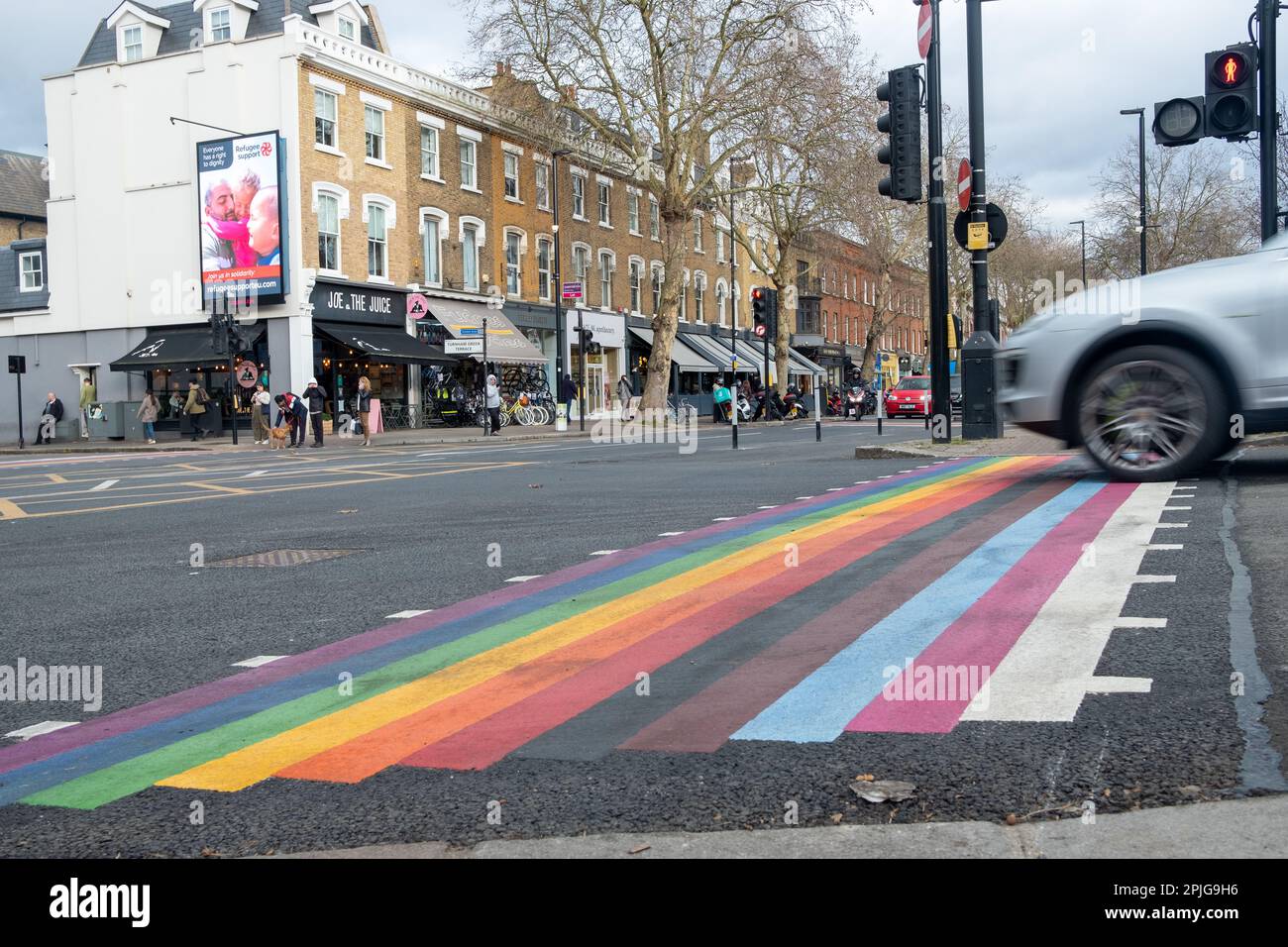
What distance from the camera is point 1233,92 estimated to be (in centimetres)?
1073

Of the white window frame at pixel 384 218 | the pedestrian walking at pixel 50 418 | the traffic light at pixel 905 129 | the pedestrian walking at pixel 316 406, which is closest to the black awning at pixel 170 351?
the pedestrian walking at pixel 50 418

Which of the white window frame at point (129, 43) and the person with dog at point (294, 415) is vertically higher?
the white window frame at point (129, 43)

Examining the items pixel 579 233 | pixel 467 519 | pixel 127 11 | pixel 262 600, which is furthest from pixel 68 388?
pixel 262 600

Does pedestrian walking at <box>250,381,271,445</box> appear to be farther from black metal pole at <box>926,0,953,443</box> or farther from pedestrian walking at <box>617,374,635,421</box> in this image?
black metal pole at <box>926,0,953,443</box>

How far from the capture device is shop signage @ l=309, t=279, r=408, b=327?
34656 millimetres

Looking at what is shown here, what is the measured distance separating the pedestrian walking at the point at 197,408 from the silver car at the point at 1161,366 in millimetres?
29589

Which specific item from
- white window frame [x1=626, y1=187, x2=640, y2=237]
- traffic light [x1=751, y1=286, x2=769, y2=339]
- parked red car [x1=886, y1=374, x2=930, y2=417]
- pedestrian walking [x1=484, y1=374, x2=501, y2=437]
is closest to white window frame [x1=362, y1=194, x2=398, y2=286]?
pedestrian walking [x1=484, y1=374, x2=501, y2=437]

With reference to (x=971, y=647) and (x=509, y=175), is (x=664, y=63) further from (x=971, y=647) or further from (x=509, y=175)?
(x=971, y=647)

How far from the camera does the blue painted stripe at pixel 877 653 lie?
3658mm

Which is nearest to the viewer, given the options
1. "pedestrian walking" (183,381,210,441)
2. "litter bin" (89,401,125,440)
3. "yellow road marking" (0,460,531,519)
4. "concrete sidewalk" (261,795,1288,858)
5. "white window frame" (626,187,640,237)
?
"concrete sidewalk" (261,795,1288,858)

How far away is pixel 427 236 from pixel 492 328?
12.9ft

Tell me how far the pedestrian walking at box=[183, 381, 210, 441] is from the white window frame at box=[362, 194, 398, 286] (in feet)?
19.6

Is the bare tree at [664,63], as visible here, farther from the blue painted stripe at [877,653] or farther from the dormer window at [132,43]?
the blue painted stripe at [877,653]

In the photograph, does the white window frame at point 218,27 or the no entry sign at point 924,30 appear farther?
the white window frame at point 218,27
